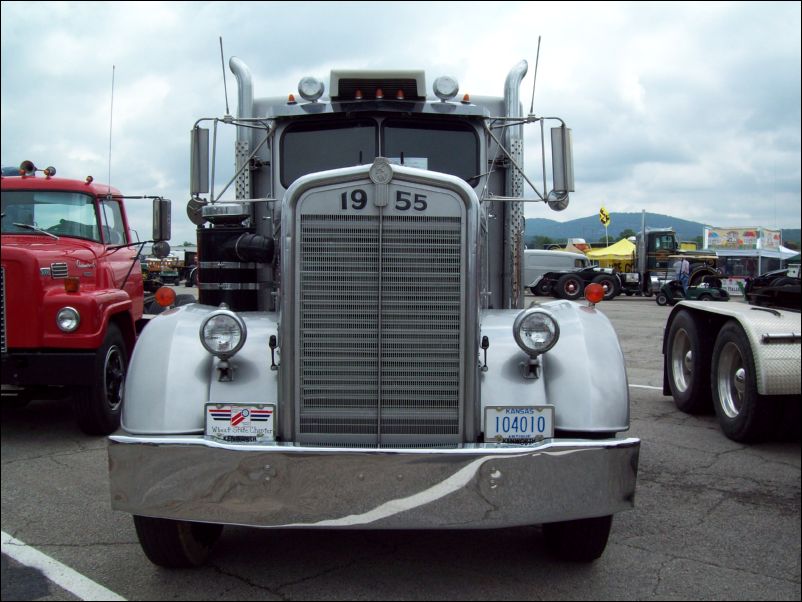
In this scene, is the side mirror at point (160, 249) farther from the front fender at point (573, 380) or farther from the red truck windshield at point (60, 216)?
the front fender at point (573, 380)

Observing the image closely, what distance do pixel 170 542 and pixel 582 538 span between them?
198 centimetres

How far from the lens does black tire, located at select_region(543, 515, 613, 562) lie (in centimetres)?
363

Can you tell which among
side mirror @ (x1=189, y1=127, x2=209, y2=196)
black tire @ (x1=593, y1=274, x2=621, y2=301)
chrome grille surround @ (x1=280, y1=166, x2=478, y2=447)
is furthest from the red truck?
black tire @ (x1=593, y1=274, x2=621, y2=301)

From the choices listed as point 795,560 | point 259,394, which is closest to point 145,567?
point 259,394

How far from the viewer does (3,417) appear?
2244 millimetres

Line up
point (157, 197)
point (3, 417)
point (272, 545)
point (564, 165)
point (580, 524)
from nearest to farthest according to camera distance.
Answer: point (3, 417), point (580, 524), point (272, 545), point (564, 165), point (157, 197)

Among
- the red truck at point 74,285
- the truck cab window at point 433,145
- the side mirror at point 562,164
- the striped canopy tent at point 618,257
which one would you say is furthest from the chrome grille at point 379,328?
the striped canopy tent at point 618,257

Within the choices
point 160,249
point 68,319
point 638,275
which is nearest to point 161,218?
point 160,249

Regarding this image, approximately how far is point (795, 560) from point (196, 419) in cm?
280

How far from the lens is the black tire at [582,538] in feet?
11.9

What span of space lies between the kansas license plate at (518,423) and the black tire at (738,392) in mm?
2684

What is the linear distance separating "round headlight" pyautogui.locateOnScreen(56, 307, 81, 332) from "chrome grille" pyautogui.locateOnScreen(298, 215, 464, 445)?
369 centimetres

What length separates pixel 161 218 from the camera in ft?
24.1

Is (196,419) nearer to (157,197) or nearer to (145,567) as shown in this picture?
(145,567)
